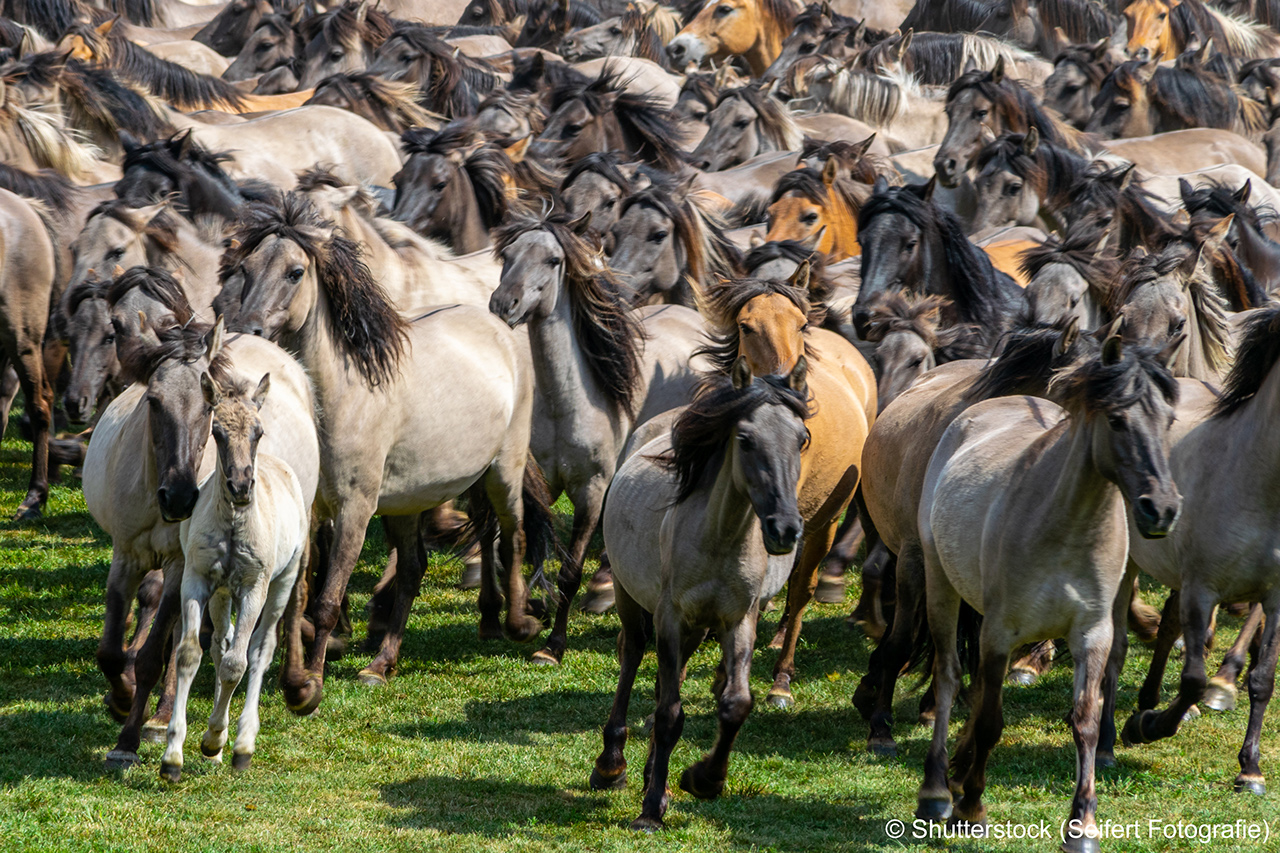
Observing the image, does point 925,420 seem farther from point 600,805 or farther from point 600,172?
point 600,172

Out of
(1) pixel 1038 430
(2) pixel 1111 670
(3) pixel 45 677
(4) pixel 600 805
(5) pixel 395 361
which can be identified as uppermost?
(1) pixel 1038 430

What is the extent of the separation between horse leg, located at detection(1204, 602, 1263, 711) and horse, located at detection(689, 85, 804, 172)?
9.59 m

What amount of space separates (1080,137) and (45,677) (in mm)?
11421

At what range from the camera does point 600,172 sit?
37.6 ft

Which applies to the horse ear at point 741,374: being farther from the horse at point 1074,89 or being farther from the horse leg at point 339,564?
the horse at point 1074,89

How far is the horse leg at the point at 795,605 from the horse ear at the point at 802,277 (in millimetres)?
1497

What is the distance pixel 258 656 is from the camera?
6410mm

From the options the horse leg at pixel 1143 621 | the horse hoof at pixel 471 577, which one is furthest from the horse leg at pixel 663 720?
the horse hoof at pixel 471 577

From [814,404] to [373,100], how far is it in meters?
9.73

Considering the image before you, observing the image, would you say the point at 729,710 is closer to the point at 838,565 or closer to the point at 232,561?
the point at 232,561

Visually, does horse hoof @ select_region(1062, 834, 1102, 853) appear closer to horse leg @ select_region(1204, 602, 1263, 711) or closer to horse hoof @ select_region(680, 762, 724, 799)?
horse hoof @ select_region(680, 762, 724, 799)

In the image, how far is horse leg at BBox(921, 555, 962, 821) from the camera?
19.8 ft

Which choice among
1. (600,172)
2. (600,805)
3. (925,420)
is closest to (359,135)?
(600,172)

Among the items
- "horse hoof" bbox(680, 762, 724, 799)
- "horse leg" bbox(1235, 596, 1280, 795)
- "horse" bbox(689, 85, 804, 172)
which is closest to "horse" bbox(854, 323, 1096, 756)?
"horse hoof" bbox(680, 762, 724, 799)
